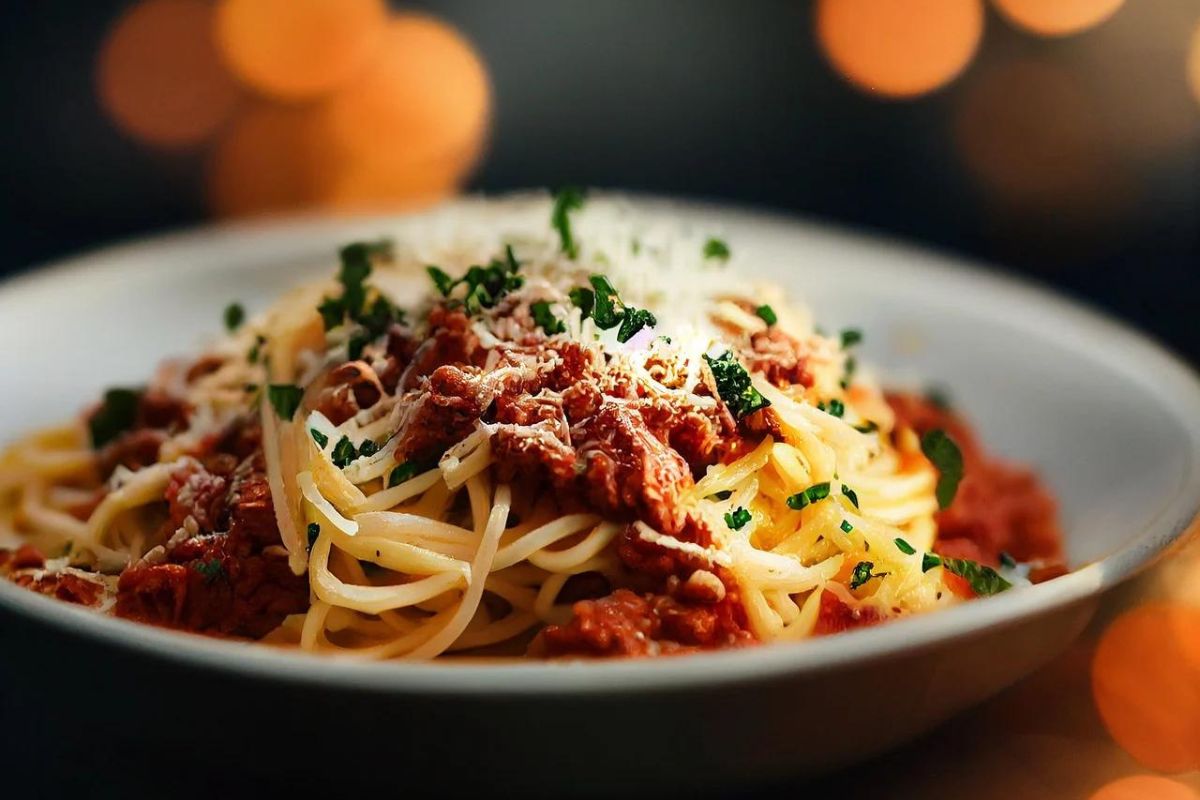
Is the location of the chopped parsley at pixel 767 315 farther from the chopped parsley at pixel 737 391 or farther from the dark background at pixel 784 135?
the dark background at pixel 784 135

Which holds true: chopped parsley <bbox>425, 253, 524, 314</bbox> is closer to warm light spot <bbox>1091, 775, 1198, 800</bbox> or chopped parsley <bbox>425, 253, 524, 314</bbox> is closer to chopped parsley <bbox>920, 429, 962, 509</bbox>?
chopped parsley <bbox>920, 429, 962, 509</bbox>

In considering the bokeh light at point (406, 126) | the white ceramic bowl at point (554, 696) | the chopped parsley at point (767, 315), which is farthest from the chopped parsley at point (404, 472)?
the bokeh light at point (406, 126)

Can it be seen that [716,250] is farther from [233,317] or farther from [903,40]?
[903,40]

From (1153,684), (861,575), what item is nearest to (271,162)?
(861,575)

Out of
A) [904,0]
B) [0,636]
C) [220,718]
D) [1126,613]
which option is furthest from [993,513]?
[904,0]

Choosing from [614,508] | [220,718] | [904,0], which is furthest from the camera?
[904,0]

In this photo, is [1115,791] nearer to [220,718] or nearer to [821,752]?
[821,752]
